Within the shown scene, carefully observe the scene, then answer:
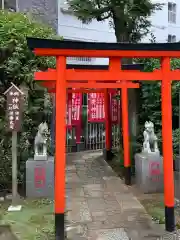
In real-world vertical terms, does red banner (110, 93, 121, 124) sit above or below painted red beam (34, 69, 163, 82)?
below

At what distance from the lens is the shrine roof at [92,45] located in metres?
5.21

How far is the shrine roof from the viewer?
5207 mm

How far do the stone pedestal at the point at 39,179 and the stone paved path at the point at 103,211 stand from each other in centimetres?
57

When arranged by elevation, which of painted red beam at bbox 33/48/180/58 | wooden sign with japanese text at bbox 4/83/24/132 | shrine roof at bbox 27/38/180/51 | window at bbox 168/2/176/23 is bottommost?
wooden sign with japanese text at bbox 4/83/24/132

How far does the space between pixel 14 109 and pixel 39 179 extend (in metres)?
1.84

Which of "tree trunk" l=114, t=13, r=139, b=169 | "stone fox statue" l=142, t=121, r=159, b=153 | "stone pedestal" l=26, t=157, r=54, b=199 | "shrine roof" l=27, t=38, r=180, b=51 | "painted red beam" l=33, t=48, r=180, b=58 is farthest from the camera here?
"tree trunk" l=114, t=13, r=139, b=169

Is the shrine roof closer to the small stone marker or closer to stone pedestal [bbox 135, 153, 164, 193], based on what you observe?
the small stone marker

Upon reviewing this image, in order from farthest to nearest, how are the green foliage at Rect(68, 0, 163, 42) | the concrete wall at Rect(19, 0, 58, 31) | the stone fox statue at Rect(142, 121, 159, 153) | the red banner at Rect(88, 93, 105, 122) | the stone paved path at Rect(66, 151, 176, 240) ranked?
the concrete wall at Rect(19, 0, 58, 31) → the red banner at Rect(88, 93, 105, 122) → the green foliage at Rect(68, 0, 163, 42) → the stone fox statue at Rect(142, 121, 159, 153) → the stone paved path at Rect(66, 151, 176, 240)

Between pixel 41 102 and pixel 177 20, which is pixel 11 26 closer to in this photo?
pixel 41 102

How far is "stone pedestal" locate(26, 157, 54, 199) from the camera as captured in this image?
7.93 meters

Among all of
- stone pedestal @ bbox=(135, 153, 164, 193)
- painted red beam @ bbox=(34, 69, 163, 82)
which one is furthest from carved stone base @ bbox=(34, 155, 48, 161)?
painted red beam @ bbox=(34, 69, 163, 82)

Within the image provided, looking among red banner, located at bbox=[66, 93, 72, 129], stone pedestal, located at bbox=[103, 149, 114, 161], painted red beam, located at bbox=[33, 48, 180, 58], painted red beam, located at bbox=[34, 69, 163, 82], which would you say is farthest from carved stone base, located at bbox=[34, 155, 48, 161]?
red banner, located at bbox=[66, 93, 72, 129]

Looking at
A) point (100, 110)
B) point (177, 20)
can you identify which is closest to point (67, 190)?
point (100, 110)

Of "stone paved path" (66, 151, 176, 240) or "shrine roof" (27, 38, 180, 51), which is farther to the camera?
"stone paved path" (66, 151, 176, 240)
